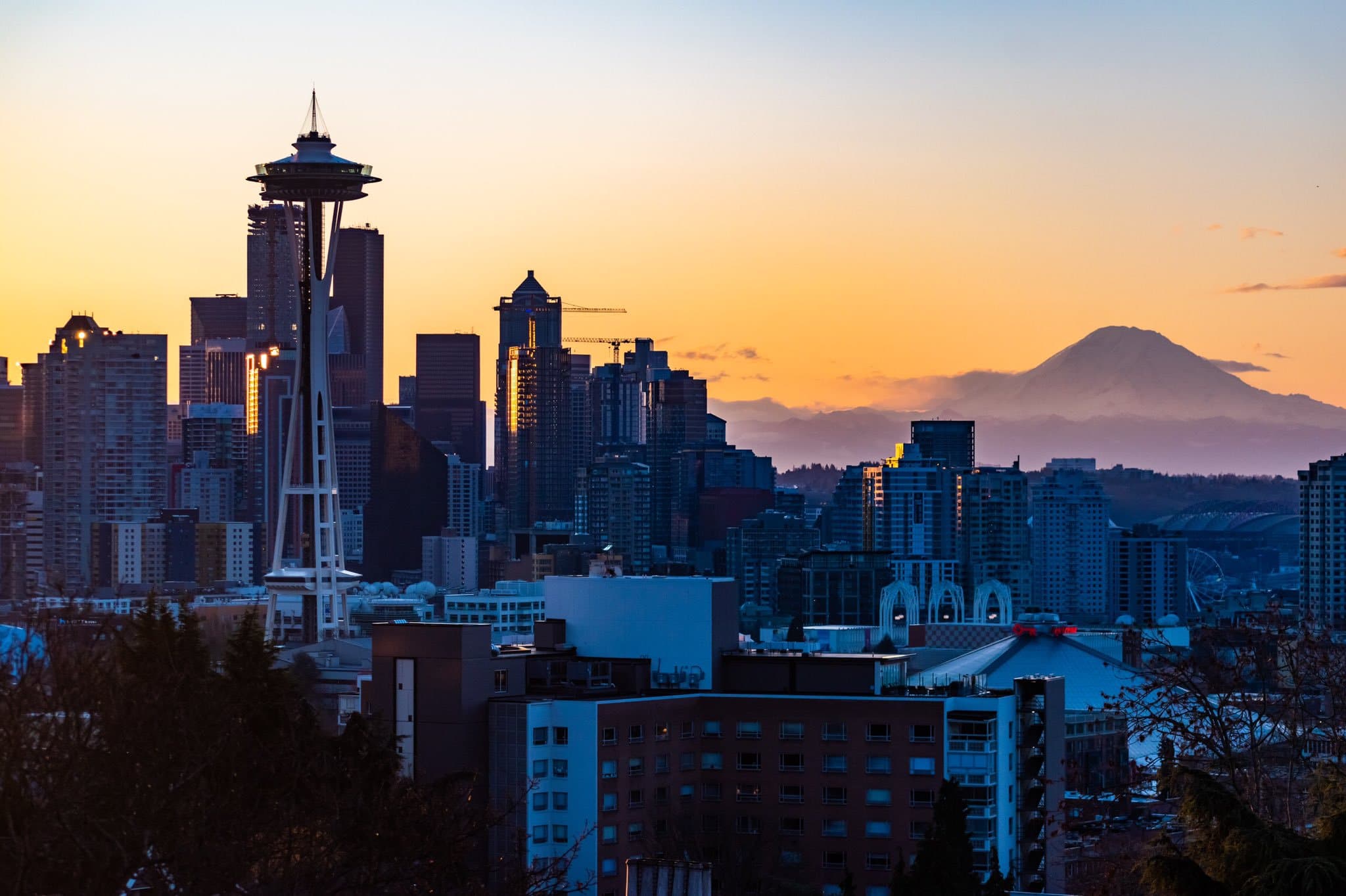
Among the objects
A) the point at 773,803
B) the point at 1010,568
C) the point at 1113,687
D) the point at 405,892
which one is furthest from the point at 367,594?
the point at 405,892

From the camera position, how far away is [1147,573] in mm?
190125

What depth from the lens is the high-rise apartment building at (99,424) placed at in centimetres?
19362

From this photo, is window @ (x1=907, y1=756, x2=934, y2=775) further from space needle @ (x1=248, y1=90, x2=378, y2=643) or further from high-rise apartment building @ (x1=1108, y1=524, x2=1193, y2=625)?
high-rise apartment building @ (x1=1108, y1=524, x2=1193, y2=625)

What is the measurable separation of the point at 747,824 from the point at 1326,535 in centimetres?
12291

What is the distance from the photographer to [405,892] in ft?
55.7

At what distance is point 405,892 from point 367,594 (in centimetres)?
16100

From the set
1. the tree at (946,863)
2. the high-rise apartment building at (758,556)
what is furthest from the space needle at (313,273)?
the high-rise apartment building at (758,556)

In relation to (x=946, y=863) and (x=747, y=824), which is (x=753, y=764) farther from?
(x=946, y=863)

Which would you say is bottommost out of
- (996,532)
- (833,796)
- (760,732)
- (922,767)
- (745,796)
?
(745,796)

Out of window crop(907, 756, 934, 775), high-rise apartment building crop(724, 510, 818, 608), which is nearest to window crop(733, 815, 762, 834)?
window crop(907, 756, 934, 775)

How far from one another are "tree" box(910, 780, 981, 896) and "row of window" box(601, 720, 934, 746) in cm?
627

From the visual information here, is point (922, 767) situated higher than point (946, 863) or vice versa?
point (922, 767)

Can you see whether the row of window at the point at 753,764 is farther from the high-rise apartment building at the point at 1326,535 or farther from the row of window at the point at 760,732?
the high-rise apartment building at the point at 1326,535

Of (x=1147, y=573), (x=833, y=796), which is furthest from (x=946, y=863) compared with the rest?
(x=1147, y=573)
